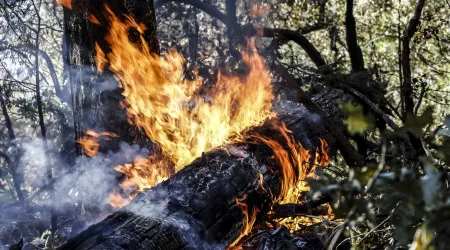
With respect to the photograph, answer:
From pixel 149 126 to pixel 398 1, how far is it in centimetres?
689

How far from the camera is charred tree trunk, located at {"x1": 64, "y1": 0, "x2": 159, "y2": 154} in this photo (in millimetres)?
4180

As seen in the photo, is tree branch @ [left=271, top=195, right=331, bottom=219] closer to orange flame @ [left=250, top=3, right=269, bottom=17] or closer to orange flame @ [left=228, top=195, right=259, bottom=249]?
orange flame @ [left=228, top=195, right=259, bottom=249]

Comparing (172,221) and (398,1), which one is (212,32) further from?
(172,221)

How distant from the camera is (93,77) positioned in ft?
13.7

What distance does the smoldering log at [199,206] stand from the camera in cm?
272

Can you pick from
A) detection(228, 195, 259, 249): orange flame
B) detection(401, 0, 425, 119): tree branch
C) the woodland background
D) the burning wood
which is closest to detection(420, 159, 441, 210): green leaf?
the woodland background

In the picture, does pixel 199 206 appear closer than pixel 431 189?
No

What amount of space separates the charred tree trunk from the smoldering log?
1018 mm

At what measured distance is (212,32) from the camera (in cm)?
1030

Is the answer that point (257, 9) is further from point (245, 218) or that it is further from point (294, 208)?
point (245, 218)

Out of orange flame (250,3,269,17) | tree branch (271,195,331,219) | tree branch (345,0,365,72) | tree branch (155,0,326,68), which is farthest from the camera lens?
orange flame (250,3,269,17)

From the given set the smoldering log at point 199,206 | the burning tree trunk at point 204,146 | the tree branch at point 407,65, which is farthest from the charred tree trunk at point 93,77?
the tree branch at point 407,65

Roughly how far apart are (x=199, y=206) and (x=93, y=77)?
175 cm

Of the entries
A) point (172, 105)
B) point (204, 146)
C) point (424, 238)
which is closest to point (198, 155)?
point (204, 146)
